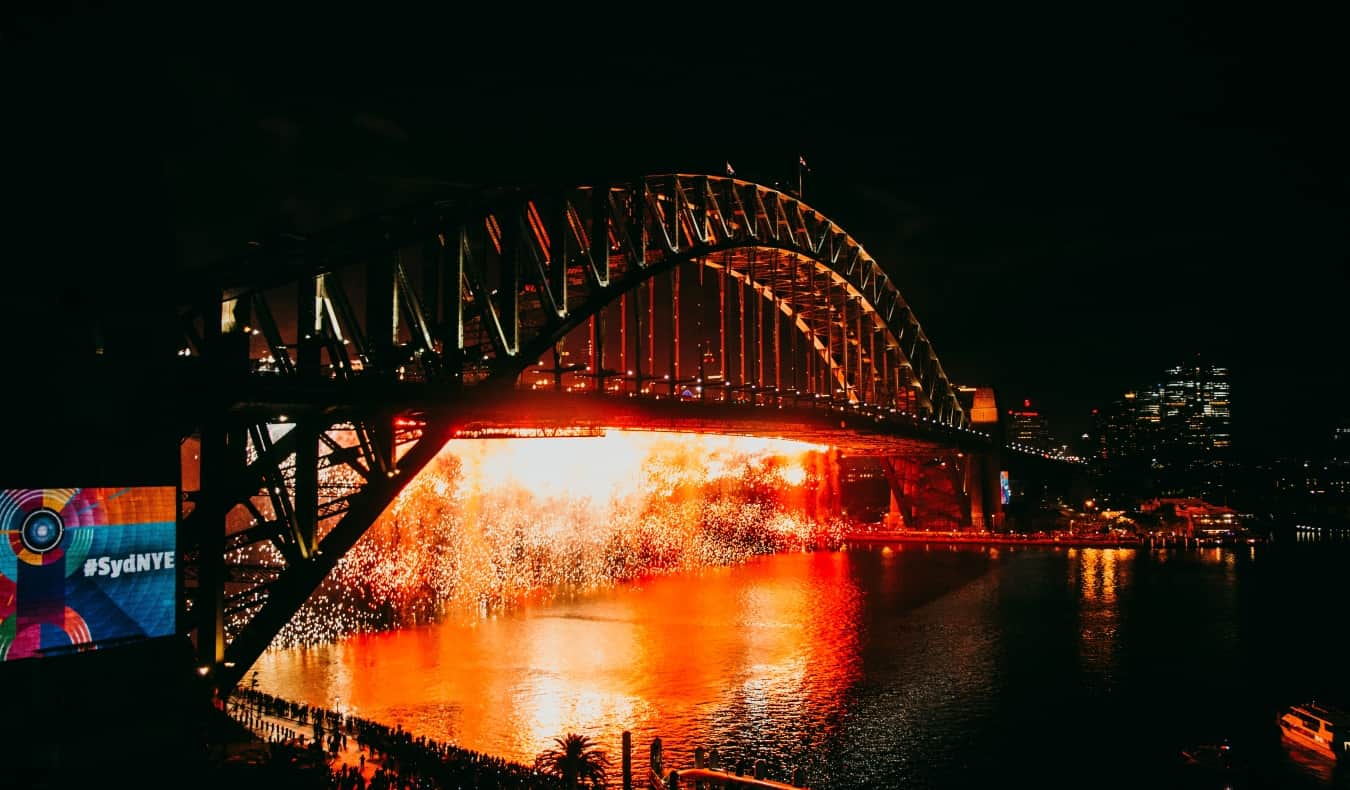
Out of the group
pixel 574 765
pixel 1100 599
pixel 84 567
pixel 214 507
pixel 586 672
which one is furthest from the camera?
pixel 1100 599

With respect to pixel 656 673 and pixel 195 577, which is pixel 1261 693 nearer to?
pixel 656 673

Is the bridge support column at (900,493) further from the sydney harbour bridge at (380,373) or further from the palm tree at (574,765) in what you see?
the palm tree at (574,765)

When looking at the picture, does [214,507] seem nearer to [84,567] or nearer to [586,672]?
[84,567]

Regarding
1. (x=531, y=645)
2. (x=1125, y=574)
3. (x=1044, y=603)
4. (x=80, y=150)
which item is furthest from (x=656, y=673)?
(x=1125, y=574)

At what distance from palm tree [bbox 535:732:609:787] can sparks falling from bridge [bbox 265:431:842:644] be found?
20.5 m

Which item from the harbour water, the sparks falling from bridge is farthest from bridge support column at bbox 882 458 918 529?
the harbour water

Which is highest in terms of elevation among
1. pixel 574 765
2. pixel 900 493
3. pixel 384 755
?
pixel 900 493

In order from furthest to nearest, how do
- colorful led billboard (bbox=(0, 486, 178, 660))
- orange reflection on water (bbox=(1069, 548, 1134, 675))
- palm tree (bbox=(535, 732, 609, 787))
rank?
orange reflection on water (bbox=(1069, 548, 1134, 675)) → palm tree (bbox=(535, 732, 609, 787)) → colorful led billboard (bbox=(0, 486, 178, 660))

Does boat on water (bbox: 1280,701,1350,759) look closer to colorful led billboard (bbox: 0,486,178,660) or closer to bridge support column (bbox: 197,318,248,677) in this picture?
bridge support column (bbox: 197,318,248,677)

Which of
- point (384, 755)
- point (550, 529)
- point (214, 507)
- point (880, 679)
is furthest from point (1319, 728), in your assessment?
point (550, 529)

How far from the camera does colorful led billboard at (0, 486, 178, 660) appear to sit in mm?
17516

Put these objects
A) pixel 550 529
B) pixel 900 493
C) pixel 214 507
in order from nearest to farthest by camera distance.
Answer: pixel 214 507
pixel 550 529
pixel 900 493

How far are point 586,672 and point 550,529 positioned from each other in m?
57.2

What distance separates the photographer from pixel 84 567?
18328mm
